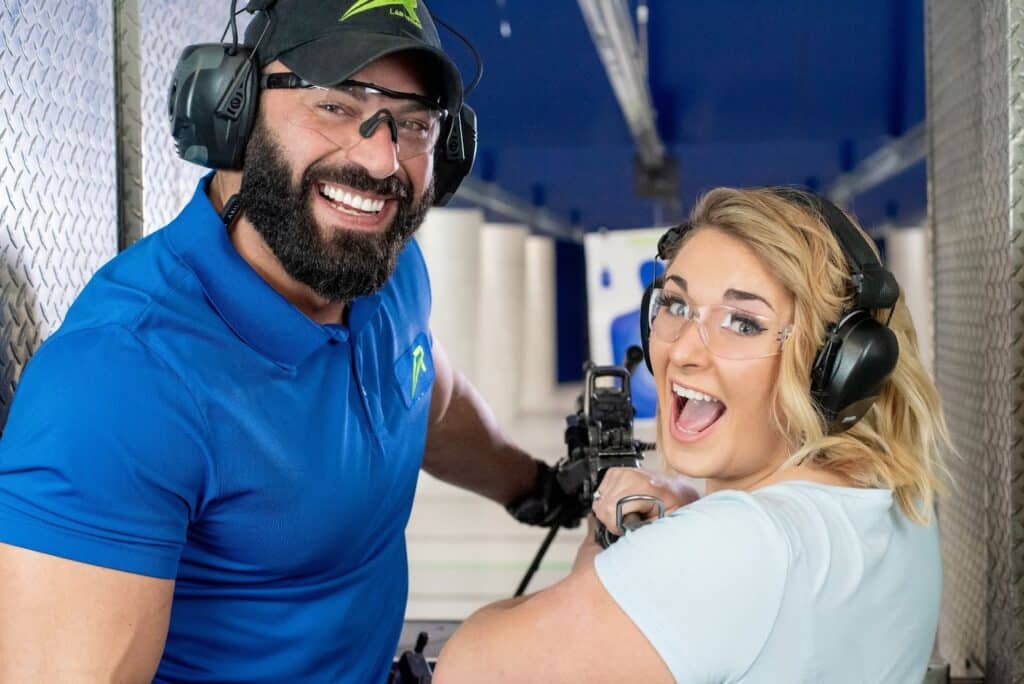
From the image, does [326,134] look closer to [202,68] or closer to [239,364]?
[202,68]

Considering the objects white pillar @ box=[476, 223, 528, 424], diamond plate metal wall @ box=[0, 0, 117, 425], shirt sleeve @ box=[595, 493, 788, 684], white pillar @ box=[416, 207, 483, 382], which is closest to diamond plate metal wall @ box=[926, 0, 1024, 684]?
shirt sleeve @ box=[595, 493, 788, 684]

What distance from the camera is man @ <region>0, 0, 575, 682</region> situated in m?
1.06

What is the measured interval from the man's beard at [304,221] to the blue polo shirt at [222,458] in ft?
0.20

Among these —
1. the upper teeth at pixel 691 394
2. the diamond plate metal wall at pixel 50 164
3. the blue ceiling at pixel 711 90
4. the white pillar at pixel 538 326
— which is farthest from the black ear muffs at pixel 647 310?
the white pillar at pixel 538 326

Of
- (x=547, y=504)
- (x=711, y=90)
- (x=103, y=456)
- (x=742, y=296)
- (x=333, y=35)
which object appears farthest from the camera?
(x=711, y=90)

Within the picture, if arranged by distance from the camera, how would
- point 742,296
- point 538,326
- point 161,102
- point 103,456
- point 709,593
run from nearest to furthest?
point 709,593
point 103,456
point 742,296
point 161,102
point 538,326

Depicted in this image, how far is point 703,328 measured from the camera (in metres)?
1.19

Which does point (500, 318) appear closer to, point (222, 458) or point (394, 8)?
point (394, 8)

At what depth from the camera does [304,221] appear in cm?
138

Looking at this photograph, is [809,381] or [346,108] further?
[346,108]

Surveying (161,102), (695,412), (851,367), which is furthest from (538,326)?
(851,367)

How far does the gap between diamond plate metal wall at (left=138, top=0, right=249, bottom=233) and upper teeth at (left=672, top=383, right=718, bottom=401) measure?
1.00 m

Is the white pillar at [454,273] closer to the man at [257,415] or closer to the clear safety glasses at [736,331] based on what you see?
the man at [257,415]

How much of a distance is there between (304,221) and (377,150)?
15cm
